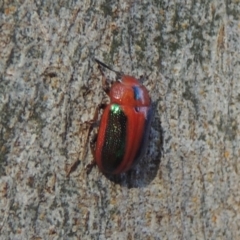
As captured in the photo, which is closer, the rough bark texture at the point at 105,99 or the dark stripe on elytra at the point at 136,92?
the rough bark texture at the point at 105,99

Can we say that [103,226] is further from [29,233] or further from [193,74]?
[193,74]

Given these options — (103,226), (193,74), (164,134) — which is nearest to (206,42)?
(193,74)

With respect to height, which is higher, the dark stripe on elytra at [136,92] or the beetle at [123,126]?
the dark stripe on elytra at [136,92]

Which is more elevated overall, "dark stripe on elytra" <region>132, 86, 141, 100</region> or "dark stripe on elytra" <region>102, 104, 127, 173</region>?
"dark stripe on elytra" <region>132, 86, 141, 100</region>

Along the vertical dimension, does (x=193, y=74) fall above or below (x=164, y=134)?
above

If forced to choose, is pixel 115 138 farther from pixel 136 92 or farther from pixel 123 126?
pixel 136 92

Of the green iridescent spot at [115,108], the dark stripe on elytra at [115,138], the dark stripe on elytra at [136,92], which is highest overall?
the dark stripe on elytra at [136,92]

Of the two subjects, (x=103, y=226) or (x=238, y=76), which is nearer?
(x=103, y=226)
